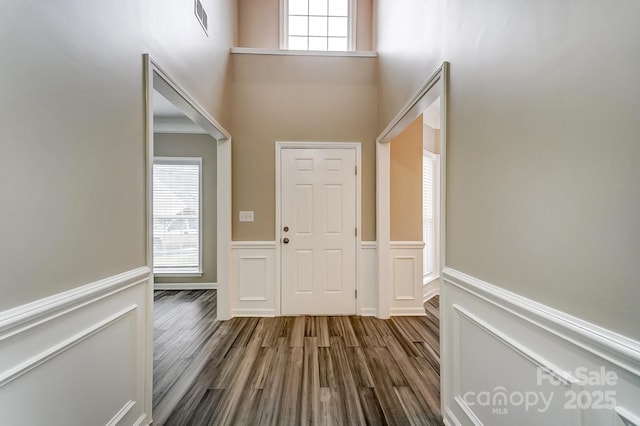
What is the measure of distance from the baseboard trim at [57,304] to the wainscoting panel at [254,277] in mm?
1826

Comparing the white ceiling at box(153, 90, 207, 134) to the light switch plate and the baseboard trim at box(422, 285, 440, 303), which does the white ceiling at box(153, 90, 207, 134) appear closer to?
the light switch plate

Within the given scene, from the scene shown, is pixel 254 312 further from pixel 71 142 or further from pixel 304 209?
pixel 71 142

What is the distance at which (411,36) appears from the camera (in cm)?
212

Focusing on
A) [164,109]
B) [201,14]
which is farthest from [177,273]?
[201,14]

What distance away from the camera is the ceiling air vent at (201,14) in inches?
85.4

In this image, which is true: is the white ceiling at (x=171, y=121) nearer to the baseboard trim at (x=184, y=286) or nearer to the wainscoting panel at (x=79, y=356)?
the baseboard trim at (x=184, y=286)

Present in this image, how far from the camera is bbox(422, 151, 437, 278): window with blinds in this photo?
160 inches

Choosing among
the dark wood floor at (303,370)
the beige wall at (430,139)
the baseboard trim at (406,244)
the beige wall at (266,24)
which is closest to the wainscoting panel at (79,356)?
the dark wood floor at (303,370)

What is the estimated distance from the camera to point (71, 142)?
1008 millimetres

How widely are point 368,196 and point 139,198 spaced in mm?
2372

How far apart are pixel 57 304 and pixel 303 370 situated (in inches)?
65.2

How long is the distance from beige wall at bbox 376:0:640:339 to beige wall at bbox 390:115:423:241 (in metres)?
1.65

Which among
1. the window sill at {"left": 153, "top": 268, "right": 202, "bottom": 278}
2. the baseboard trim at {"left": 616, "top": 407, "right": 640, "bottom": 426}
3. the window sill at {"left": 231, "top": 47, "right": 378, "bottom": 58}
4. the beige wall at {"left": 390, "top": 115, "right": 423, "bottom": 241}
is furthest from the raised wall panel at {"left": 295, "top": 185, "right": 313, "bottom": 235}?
the baseboard trim at {"left": 616, "top": 407, "right": 640, "bottom": 426}

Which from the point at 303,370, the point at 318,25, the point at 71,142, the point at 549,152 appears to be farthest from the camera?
the point at 318,25
